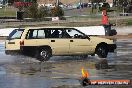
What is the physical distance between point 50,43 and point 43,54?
58 centimetres

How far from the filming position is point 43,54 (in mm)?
22781

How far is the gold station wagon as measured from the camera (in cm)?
2261

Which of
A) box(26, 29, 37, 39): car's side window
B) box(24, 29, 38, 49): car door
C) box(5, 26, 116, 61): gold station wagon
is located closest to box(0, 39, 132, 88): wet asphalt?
box(5, 26, 116, 61): gold station wagon

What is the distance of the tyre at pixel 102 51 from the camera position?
23.8 m

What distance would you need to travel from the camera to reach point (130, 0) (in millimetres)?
76125

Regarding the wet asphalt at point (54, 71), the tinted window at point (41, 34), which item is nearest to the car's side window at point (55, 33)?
the tinted window at point (41, 34)

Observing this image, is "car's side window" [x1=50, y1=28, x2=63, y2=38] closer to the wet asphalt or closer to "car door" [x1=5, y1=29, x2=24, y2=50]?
the wet asphalt

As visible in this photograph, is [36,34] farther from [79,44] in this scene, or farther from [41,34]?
[79,44]

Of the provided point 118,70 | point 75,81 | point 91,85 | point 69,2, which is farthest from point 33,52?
point 69,2

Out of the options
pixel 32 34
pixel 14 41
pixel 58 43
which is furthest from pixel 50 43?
pixel 14 41

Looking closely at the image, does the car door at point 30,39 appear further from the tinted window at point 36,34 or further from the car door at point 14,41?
the car door at point 14,41

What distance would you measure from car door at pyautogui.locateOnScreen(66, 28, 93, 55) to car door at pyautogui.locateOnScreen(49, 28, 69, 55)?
0.91 feet

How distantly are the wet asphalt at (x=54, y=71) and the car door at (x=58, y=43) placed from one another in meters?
0.58

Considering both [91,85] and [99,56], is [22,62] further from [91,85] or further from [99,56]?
[91,85]
